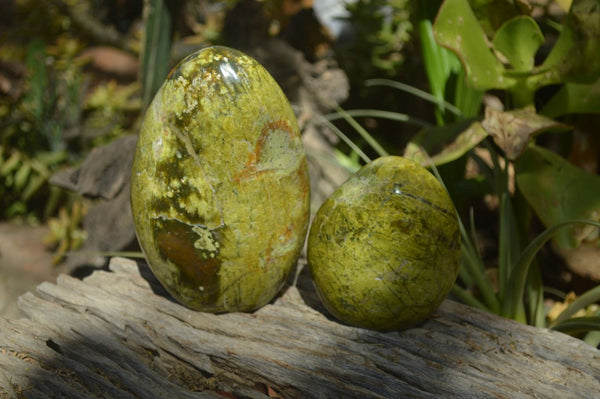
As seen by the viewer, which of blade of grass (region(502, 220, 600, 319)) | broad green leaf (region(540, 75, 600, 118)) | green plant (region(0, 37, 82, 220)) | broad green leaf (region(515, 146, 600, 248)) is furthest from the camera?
green plant (region(0, 37, 82, 220))

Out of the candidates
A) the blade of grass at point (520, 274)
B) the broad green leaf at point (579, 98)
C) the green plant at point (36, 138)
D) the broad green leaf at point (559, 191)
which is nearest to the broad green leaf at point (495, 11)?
the broad green leaf at point (579, 98)

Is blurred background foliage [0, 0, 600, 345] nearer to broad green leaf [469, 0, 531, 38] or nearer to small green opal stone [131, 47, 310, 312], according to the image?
broad green leaf [469, 0, 531, 38]

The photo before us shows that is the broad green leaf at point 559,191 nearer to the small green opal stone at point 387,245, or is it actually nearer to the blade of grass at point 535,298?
the blade of grass at point 535,298

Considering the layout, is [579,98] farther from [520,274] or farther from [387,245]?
[387,245]

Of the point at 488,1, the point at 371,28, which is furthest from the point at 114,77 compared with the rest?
the point at 488,1

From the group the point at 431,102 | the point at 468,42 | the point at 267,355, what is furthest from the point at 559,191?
the point at 431,102

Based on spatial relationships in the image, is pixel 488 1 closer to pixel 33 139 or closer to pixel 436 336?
pixel 436 336

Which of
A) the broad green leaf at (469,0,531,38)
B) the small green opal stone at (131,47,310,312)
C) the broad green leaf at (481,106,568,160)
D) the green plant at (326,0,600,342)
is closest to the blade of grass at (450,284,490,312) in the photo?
the green plant at (326,0,600,342)
